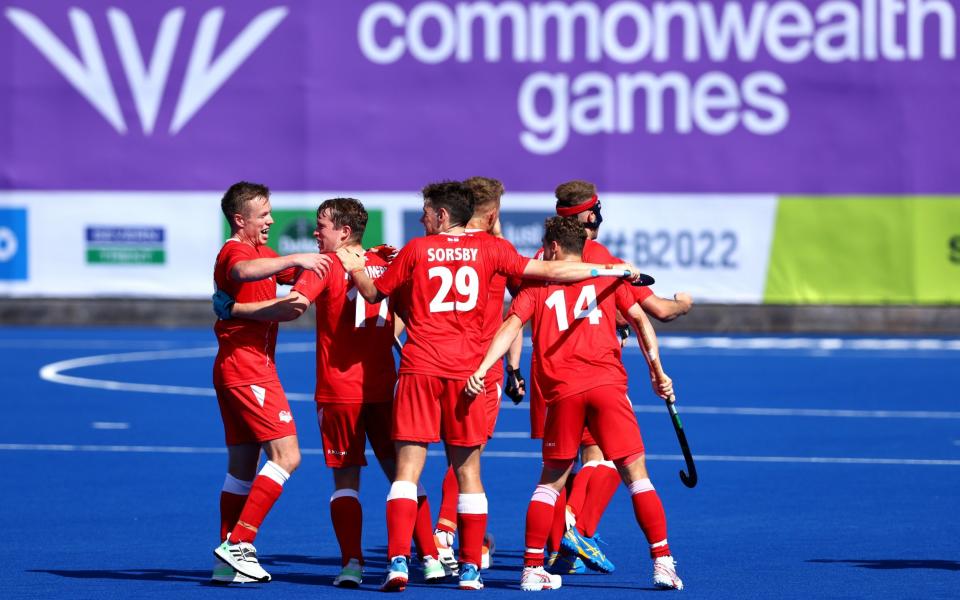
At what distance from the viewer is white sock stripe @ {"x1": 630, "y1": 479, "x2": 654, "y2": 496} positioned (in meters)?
8.27

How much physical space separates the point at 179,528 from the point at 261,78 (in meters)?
13.0

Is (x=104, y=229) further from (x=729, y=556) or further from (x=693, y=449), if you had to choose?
(x=729, y=556)

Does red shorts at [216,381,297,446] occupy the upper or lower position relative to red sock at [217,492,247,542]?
upper

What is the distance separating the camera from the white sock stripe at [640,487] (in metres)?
8.27

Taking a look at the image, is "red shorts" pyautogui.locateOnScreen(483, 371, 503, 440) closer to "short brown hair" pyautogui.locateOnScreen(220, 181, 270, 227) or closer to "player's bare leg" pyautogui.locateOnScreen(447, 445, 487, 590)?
"player's bare leg" pyautogui.locateOnScreen(447, 445, 487, 590)

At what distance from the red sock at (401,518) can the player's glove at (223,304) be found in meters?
1.23

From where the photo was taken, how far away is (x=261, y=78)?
2250 cm

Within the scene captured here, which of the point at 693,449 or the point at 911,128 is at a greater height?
the point at 911,128

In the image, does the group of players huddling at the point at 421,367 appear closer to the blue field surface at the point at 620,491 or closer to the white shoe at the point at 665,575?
the white shoe at the point at 665,575

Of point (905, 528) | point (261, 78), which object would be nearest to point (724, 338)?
point (261, 78)

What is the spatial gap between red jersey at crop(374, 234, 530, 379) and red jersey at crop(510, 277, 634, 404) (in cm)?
22

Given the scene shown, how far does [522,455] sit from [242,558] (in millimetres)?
5018

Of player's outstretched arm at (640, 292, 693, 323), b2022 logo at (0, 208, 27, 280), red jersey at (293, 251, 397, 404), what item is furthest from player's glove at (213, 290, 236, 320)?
b2022 logo at (0, 208, 27, 280)

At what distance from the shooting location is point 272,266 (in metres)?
8.22
